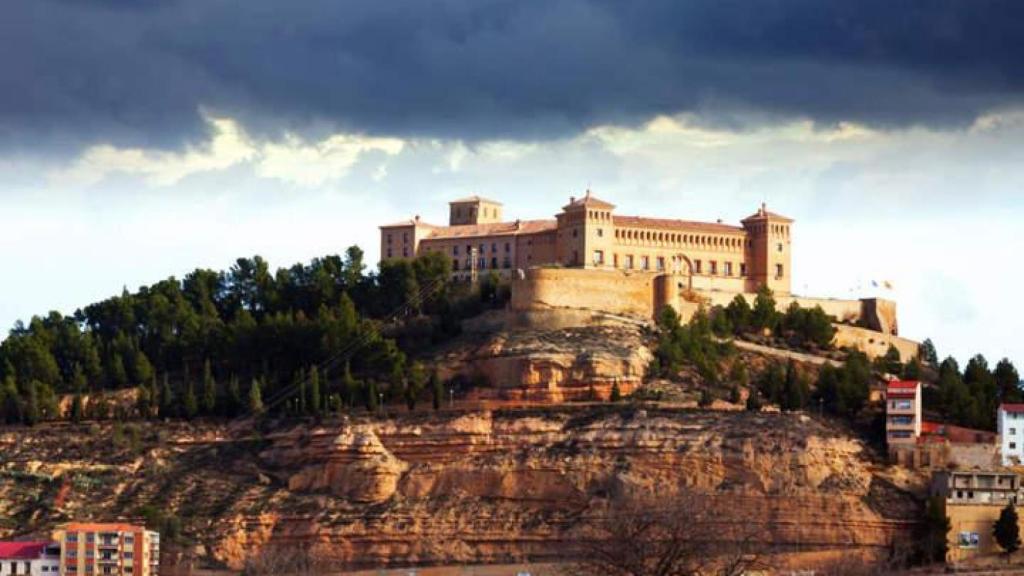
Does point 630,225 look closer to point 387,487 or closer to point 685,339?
point 685,339

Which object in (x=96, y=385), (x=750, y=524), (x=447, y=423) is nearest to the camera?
(x=750, y=524)

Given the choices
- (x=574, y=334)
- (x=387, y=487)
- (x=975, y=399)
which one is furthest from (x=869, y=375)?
(x=387, y=487)

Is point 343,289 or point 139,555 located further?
point 343,289

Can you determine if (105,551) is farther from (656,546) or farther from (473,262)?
(656,546)

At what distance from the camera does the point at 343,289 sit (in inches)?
4166

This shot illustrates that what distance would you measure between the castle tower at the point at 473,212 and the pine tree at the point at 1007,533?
1139 inches

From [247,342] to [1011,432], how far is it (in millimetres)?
27948

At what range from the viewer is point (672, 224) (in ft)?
343

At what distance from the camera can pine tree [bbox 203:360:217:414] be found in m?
98.4

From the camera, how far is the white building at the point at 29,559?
87.1 metres

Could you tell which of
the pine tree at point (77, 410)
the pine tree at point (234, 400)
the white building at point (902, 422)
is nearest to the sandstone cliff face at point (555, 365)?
the pine tree at point (234, 400)

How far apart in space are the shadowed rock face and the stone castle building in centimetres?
1078

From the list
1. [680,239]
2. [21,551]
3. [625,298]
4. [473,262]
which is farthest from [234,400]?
[680,239]

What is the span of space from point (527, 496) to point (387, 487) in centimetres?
486
